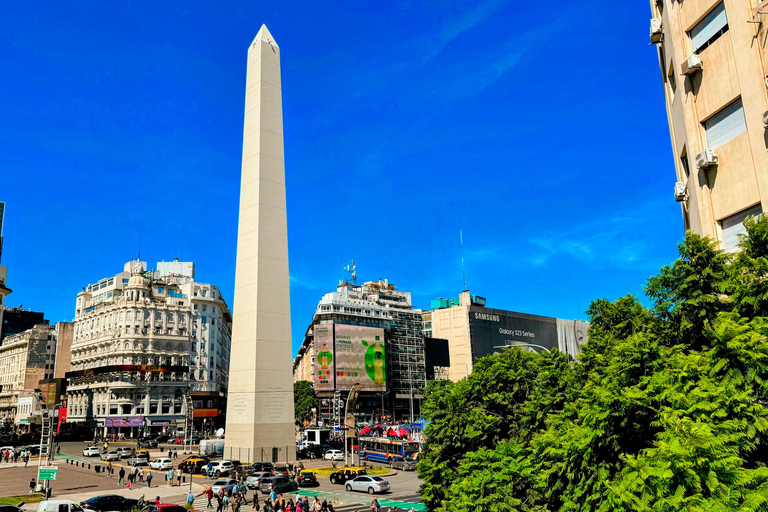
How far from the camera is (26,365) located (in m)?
130

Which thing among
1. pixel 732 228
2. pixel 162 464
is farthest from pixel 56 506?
pixel 732 228

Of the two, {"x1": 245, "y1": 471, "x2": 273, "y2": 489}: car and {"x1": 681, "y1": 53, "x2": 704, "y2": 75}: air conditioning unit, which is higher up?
{"x1": 681, "y1": 53, "x2": 704, "y2": 75}: air conditioning unit

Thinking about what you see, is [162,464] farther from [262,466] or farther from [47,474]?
[47,474]

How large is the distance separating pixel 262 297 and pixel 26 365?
108852 millimetres

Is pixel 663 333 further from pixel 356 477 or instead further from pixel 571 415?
pixel 356 477

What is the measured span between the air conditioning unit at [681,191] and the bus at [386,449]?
121 ft

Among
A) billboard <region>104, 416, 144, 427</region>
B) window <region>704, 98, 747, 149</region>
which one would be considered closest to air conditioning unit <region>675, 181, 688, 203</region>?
window <region>704, 98, 747, 149</region>

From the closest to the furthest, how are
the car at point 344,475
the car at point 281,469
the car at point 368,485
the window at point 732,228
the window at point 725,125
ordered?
1. the window at point 732,228
2. the window at point 725,125
3. the car at point 368,485
4. the car at point 281,469
5. the car at point 344,475

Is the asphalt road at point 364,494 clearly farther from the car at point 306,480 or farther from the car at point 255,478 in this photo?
the car at point 255,478

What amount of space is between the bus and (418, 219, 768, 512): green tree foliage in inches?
1344

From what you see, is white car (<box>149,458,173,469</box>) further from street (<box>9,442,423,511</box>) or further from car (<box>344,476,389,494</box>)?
car (<box>344,476,389,494</box>)

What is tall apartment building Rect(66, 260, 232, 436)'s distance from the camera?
3782 inches

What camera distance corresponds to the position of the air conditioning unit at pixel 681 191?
2117 centimetres

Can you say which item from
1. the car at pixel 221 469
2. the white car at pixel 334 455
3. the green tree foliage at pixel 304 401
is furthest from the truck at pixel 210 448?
the green tree foliage at pixel 304 401
